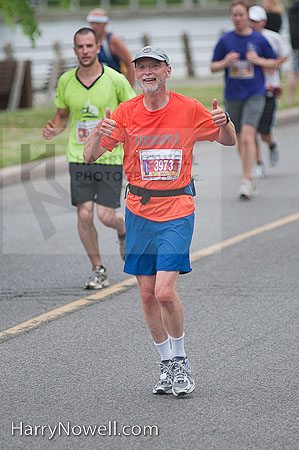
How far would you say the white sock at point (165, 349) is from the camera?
5168 mm

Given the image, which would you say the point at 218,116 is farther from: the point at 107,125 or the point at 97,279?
the point at 97,279

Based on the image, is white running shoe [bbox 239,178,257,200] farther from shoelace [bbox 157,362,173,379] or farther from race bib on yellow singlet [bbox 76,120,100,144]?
shoelace [bbox 157,362,173,379]

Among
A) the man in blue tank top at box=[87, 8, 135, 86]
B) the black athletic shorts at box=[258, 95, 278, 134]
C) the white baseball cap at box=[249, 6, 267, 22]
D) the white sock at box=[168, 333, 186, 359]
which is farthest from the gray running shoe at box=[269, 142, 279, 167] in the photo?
the white sock at box=[168, 333, 186, 359]

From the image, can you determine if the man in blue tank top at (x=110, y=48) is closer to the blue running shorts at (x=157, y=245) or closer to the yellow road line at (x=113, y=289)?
the yellow road line at (x=113, y=289)

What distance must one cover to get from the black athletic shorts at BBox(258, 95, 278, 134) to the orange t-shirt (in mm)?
6981

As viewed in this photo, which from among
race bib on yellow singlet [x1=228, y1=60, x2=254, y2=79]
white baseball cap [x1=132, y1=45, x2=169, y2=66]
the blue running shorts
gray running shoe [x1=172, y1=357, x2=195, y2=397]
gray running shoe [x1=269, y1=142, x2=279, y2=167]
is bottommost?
gray running shoe [x1=172, y1=357, x2=195, y2=397]

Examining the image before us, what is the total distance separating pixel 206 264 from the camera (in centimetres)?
806

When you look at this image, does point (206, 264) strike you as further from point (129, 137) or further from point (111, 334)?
point (129, 137)

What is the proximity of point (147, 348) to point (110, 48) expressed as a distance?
200 inches

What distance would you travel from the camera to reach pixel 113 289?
7.34 m

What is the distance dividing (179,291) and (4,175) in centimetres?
538

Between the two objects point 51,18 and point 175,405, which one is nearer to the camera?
point 175,405

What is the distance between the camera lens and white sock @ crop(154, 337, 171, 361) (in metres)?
5.17

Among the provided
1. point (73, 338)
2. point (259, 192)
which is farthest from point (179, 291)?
point (259, 192)
